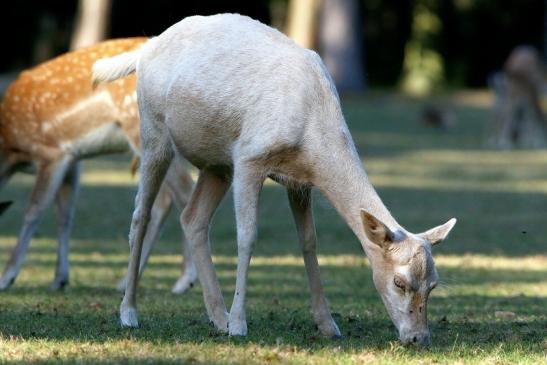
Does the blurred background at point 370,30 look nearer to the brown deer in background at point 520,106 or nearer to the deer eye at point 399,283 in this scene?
the brown deer in background at point 520,106

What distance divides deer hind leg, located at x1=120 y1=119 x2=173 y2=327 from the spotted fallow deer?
1826 mm

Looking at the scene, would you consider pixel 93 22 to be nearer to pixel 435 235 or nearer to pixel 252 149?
pixel 252 149

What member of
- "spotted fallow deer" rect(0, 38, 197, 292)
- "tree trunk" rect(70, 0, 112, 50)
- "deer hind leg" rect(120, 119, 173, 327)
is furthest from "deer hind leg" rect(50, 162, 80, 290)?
"tree trunk" rect(70, 0, 112, 50)

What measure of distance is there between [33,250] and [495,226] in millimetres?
5637

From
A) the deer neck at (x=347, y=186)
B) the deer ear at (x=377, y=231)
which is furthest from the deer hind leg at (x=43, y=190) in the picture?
the deer ear at (x=377, y=231)

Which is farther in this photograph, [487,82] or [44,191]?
[487,82]

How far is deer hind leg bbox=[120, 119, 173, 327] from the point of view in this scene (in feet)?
29.4

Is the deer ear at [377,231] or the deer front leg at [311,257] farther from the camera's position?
the deer front leg at [311,257]

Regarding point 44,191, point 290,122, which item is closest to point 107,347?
point 290,122

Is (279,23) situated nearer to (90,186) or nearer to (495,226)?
(90,186)

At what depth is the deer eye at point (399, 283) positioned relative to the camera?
7.76 m

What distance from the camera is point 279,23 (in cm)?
5206

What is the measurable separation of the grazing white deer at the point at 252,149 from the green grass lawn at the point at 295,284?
0.28m

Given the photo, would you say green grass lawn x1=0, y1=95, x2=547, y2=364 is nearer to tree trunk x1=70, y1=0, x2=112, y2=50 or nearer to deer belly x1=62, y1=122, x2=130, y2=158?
deer belly x1=62, y1=122, x2=130, y2=158
